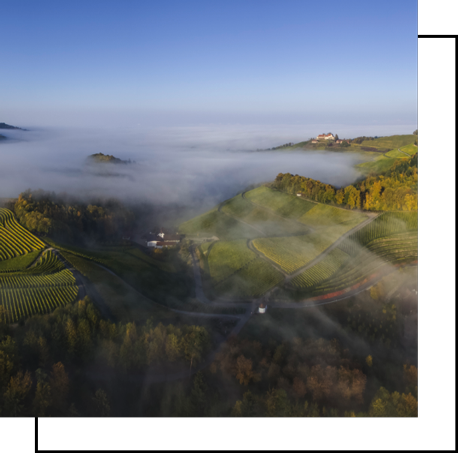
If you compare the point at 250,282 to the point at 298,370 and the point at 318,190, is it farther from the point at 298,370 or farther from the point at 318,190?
the point at 318,190

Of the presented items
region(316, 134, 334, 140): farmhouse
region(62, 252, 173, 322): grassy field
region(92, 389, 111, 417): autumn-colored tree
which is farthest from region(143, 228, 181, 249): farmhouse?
region(316, 134, 334, 140): farmhouse

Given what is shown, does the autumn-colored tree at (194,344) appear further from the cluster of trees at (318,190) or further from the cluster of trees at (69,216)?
the cluster of trees at (318,190)

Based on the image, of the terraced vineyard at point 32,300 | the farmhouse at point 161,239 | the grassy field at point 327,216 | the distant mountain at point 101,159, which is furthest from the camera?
the farmhouse at point 161,239

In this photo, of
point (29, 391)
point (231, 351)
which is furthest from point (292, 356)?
point (29, 391)

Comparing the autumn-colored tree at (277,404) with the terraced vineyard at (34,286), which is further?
the terraced vineyard at (34,286)

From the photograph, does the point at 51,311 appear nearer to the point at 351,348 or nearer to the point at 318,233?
the point at 351,348

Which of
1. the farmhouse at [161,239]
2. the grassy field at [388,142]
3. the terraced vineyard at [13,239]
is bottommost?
the farmhouse at [161,239]

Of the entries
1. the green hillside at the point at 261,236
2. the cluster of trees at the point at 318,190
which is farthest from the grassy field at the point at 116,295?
the cluster of trees at the point at 318,190
